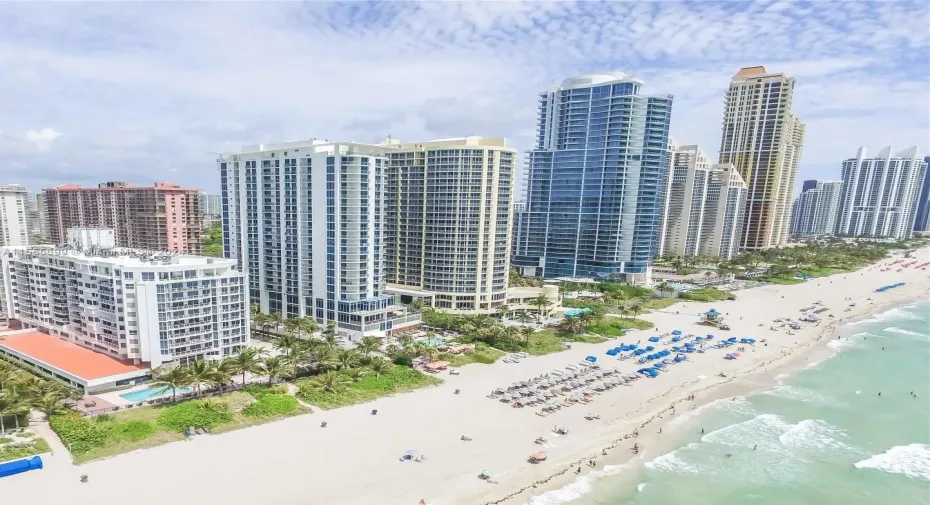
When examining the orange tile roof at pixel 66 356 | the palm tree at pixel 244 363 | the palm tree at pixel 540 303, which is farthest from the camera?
the palm tree at pixel 540 303

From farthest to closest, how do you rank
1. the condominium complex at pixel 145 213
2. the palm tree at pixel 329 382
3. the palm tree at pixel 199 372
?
the condominium complex at pixel 145 213 → the palm tree at pixel 329 382 → the palm tree at pixel 199 372

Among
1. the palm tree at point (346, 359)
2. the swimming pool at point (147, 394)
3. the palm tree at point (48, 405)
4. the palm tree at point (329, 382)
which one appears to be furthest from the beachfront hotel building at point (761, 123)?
the palm tree at point (48, 405)

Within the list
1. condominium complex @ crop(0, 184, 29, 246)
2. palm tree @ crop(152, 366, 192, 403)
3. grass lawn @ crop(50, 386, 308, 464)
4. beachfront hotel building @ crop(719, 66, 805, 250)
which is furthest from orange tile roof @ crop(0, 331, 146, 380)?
beachfront hotel building @ crop(719, 66, 805, 250)

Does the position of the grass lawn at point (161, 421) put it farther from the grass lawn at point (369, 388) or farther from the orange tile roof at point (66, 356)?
the orange tile roof at point (66, 356)

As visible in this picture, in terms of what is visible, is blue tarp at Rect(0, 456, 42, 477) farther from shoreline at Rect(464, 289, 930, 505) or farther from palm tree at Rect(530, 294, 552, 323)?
palm tree at Rect(530, 294, 552, 323)

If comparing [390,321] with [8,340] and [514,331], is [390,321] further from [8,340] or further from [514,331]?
[8,340]

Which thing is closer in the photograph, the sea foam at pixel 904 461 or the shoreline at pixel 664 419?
the shoreline at pixel 664 419

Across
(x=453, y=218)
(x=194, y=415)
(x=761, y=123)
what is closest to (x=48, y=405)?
(x=194, y=415)
